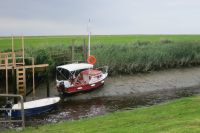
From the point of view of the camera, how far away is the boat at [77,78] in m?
37.9

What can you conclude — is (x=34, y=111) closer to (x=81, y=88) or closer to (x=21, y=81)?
(x=21, y=81)

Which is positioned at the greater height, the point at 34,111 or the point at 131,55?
the point at 131,55

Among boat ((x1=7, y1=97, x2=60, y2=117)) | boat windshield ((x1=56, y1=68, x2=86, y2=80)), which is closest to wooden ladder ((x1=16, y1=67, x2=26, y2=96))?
boat ((x1=7, y1=97, x2=60, y2=117))

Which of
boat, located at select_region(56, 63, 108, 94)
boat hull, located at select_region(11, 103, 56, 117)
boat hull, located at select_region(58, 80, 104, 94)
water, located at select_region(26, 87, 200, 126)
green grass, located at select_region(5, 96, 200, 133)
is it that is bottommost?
water, located at select_region(26, 87, 200, 126)

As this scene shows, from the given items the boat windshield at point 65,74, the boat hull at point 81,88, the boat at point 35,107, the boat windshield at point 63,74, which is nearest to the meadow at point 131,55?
the boat windshield at point 65,74

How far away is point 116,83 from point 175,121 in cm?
2589

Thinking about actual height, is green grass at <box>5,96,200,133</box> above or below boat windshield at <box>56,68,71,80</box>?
above

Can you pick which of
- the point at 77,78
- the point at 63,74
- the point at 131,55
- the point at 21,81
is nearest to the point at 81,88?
the point at 77,78

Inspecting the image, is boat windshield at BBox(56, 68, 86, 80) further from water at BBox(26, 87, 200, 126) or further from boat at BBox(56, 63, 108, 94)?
water at BBox(26, 87, 200, 126)

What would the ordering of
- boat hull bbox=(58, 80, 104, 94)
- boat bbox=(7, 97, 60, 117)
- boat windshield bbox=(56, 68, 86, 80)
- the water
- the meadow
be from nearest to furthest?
boat bbox=(7, 97, 60, 117) < the water < boat hull bbox=(58, 80, 104, 94) < boat windshield bbox=(56, 68, 86, 80) < the meadow

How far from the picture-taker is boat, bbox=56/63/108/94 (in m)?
37.9

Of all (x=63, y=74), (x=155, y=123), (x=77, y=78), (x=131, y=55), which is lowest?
(x=77, y=78)

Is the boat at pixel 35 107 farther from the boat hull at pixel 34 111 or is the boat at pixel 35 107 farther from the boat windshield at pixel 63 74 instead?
the boat windshield at pixel 63 74

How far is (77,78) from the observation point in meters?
39.4
